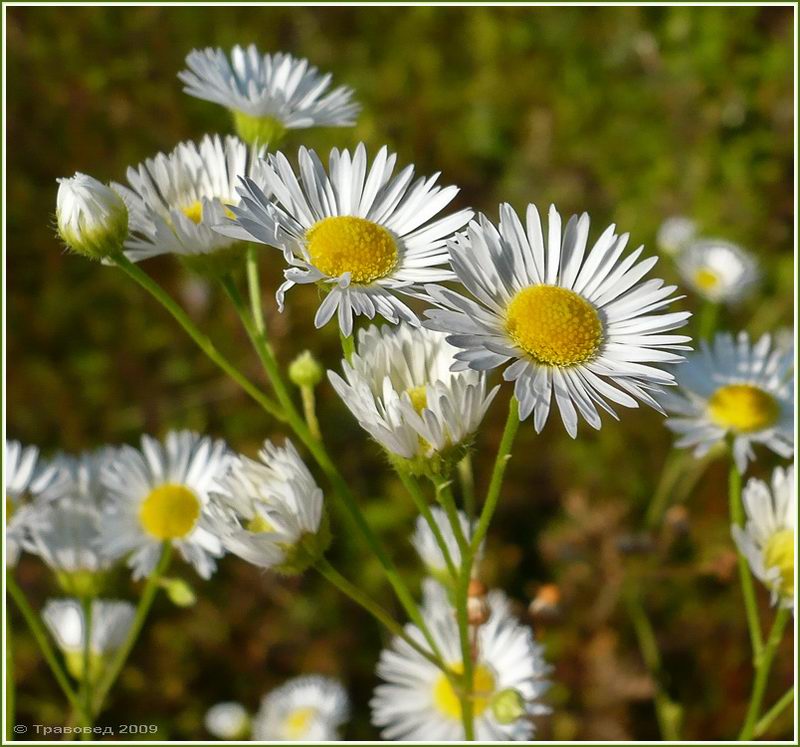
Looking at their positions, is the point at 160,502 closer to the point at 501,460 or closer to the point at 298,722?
the point at 298,722

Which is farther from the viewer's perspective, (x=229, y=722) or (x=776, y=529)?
(x=229, y=722)

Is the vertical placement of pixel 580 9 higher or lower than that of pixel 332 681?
higher

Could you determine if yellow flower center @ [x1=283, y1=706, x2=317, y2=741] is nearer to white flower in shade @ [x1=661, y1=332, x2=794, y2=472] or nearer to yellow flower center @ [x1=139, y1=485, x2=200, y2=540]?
yellow flower center @ [x1=139, y1=485, x2=200, y2=540]

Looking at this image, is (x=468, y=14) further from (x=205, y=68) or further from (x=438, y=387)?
(x=438, y=387)

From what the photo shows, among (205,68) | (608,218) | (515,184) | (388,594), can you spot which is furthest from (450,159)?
(205,68)

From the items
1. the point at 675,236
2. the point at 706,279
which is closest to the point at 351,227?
the point at 706,279

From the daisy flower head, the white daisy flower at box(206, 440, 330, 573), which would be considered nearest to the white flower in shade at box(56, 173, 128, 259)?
the white daisy flower at box(206, 440, 330, 573)
